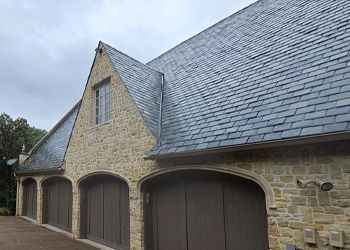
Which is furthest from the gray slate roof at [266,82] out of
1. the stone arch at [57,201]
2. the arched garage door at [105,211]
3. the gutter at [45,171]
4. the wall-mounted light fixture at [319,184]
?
the stone arch at [57,201]

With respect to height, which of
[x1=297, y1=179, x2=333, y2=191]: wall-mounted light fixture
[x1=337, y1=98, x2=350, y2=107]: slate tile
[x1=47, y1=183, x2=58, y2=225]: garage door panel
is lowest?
[x1=47, y1=183, x2=58, y2=225]: garage door panel

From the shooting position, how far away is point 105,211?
10.9m

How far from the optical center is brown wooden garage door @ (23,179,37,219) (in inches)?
711

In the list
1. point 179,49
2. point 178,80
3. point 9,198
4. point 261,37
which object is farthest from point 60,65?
point 261,37

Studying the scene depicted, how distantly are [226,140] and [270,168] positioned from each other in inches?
43.0

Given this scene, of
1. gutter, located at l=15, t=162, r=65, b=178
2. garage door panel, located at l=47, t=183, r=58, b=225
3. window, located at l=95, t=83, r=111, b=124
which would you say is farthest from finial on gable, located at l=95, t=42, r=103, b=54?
garage door panel, located at l=47, t=183, r=58, b=225

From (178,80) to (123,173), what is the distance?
13.0 ft

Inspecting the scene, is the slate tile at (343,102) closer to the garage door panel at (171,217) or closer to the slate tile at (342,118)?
the slate tile at (342,118)

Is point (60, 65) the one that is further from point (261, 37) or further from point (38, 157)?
point (261, 37)

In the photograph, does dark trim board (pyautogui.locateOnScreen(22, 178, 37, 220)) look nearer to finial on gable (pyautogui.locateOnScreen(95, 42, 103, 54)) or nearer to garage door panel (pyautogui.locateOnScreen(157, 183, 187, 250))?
finial on gable (pyautogui.locateOnScreen(95, 42, 103, 54))

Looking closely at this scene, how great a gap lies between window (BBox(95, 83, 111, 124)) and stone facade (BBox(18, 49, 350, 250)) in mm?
517

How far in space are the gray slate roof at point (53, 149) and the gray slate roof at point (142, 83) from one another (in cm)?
570

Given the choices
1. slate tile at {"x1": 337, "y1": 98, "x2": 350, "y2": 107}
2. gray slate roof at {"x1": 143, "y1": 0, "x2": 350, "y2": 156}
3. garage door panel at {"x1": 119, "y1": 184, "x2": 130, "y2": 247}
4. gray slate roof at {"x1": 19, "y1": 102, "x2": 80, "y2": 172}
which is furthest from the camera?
gray slate roof at {"x1": 19, "y1": 102, "x2": 80, "y2": 172}

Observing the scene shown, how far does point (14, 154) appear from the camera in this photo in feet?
72.5
